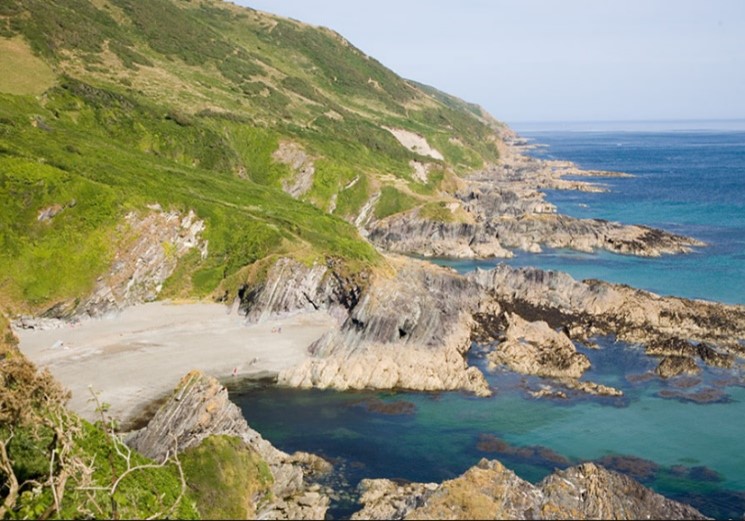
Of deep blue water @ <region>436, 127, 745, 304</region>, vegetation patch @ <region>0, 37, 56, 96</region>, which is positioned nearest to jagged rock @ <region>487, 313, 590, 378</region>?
deep blue water @ <region>436, 127, 745, 304</region>

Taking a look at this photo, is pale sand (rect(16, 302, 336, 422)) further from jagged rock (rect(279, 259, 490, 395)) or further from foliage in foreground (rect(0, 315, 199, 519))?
foliage in foreground (rect(0, 315, 199, 519))

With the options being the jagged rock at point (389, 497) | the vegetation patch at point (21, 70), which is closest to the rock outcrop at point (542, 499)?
the jagged rock at point (389, 497)

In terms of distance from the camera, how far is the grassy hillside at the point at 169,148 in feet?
218

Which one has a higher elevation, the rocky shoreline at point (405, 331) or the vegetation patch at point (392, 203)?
the vegetation patch at point (392, 203)

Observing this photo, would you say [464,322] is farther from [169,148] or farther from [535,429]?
[169,148]

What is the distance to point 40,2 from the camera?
419 ft

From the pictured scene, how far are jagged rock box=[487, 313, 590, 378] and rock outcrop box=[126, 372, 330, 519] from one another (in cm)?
2531

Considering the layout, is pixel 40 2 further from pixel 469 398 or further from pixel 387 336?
pixel 469 398

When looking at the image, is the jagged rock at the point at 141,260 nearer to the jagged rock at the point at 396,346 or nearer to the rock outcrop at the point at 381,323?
the rock outcrop at the point at 381,323

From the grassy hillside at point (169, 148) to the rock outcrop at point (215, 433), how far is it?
30723 millimetres

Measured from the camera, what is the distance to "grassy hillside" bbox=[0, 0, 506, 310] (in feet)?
218

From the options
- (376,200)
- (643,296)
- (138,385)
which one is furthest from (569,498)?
(376,200)

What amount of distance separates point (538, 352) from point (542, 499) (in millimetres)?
33219

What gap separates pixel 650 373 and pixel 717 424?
9.81 meters
